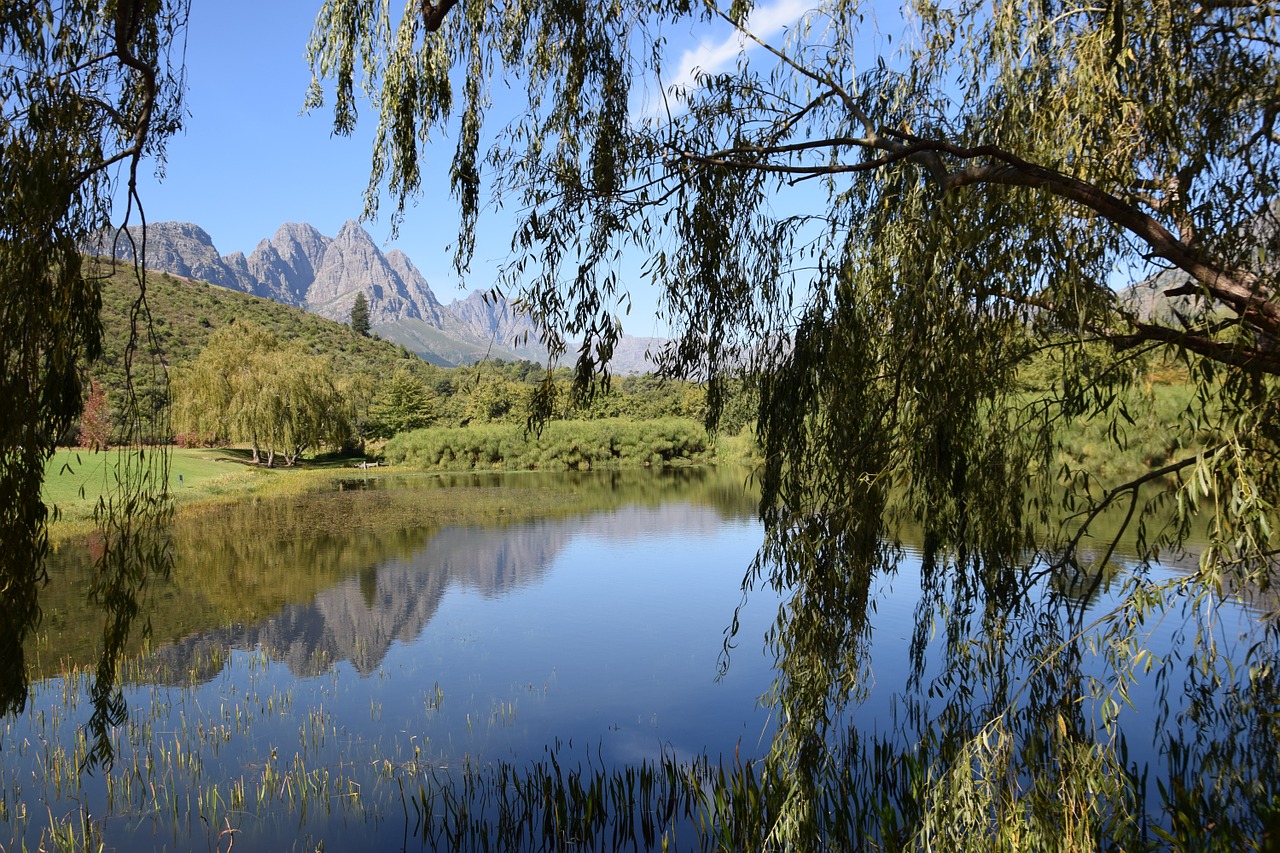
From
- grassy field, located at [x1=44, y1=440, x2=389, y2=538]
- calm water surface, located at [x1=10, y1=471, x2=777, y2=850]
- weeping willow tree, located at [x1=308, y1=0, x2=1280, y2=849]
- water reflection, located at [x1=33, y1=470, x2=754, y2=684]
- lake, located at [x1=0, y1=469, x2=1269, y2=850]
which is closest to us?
weeping willow tree, located at [x1=308, y1=0, x2=1280, y2=849]

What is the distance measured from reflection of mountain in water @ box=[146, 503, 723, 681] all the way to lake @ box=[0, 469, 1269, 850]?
0.05m

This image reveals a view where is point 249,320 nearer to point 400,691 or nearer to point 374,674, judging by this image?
point 374,674

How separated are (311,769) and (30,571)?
3544 millimetres

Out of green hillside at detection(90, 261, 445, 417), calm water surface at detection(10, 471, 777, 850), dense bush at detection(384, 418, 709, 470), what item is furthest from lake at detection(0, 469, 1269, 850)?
green hillside at detection(90, 261, 445, 417)

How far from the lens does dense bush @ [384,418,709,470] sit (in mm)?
37500

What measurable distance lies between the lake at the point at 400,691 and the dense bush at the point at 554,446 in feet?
68.9

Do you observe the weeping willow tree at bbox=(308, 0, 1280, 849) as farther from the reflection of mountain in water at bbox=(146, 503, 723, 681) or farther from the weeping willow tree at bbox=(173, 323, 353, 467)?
the weeping willow tree at bbox=(173, 323, 353, 467)

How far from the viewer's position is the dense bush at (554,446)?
37500 mm

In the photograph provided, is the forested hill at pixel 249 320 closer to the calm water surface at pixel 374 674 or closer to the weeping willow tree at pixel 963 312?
the calm water surface at pixel 374 674

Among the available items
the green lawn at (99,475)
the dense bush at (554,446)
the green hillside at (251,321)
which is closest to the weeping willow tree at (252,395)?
the green lawn at (99,475)

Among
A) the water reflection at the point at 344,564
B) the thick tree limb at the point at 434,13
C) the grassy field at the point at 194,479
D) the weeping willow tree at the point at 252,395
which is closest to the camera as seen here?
the thick tree limb at the point at 434,13

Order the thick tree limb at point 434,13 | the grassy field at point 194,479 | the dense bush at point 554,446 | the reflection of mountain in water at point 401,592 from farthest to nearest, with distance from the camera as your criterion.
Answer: the dense bush at point 554,446, the grassy field at point 194,479, the reflection of mountain in water at point 401,592, the thick tree limb at point 434,13

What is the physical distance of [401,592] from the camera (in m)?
12.4

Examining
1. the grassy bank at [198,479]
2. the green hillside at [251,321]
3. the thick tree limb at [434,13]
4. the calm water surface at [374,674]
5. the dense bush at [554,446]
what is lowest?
the calm water surface at [374,674]
